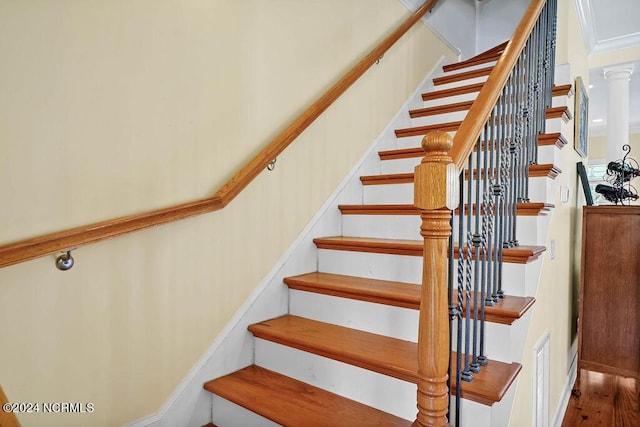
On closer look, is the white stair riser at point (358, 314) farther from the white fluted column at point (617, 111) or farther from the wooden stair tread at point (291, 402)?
the white fluted column at point (617, 111)

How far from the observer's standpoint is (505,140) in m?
1.65

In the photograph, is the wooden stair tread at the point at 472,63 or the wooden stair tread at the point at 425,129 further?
the wooden stair tread at the point at 472,63

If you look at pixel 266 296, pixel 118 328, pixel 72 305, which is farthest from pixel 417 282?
pixel 72 305

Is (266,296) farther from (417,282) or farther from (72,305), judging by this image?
(72,305)

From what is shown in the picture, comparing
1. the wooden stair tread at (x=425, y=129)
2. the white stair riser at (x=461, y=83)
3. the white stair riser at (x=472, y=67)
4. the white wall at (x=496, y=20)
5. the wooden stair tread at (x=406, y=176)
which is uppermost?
the white wall at (x=496, y=20)

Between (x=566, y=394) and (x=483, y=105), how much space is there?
259 centimetres

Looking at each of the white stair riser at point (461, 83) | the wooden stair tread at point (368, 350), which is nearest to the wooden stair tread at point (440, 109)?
the white stair riser at point (461, 83)

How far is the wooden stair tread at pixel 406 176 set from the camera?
6.20ft

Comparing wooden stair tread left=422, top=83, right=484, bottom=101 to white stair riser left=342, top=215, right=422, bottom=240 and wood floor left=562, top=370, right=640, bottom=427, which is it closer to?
white stair riser left=342, top=215, right=422, bottom=240

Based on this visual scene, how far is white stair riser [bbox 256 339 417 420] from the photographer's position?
4.62ft

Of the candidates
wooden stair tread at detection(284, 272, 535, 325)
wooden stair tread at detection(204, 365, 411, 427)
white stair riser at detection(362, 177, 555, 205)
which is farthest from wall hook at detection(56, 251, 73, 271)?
white stair riser at detection(362, 177, 555, 205)

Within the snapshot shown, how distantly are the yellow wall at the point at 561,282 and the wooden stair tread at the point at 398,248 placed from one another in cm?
26

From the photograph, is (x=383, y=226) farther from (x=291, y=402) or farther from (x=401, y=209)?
(x=291, y=402)

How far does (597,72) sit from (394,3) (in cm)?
345
